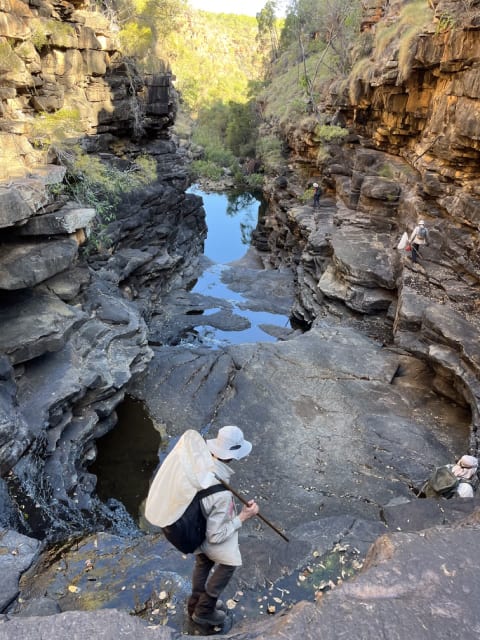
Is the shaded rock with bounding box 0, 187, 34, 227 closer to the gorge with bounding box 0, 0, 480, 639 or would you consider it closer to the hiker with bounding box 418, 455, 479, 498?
the gorge with bounding box 0, 0, 480, 639

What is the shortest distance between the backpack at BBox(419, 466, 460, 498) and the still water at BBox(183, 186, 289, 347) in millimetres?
10342

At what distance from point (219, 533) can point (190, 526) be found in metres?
0.24

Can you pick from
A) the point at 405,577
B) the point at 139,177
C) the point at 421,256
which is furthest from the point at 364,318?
the point at 405,577

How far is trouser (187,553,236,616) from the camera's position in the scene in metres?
3.73

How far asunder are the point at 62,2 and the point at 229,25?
109 m

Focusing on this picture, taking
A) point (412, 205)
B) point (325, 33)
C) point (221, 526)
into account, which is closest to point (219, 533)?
point (221, 526)

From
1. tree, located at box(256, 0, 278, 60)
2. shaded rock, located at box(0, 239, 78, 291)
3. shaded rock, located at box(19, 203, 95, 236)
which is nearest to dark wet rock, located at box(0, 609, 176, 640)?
shaded rock, located at box(0, 239, 78, 291)

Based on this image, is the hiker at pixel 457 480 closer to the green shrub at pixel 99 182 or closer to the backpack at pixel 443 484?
the backpack at pixel 443 484

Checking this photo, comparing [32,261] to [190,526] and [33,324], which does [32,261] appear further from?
[190,526]

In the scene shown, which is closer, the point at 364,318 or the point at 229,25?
the point at 364,318

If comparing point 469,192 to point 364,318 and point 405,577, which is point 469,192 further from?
point 405,577

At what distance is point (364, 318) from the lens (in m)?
14.6

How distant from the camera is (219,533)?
3477mm

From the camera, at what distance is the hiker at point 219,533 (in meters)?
3.45
